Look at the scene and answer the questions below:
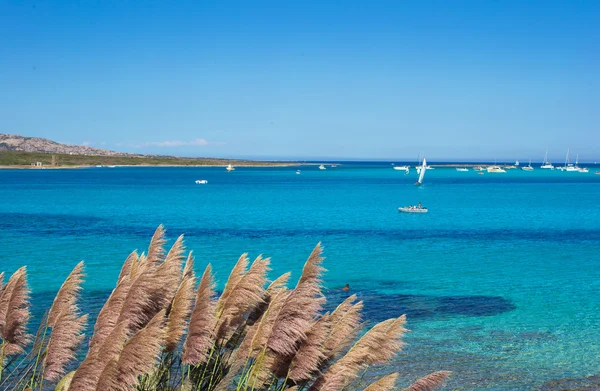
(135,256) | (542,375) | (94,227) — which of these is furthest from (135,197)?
(135,256)

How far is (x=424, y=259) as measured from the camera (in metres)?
34.6

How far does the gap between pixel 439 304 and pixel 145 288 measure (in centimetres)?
1908

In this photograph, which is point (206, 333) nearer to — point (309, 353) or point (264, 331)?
point (264, 331)

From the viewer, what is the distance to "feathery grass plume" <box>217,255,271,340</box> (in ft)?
20.2

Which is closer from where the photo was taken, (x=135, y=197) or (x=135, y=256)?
(x=135, y=256)

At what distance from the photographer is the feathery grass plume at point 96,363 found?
4.29m

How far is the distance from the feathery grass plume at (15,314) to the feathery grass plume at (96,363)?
1.89 metres

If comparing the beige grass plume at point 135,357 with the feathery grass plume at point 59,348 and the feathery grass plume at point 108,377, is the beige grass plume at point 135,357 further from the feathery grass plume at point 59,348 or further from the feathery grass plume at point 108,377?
the feathery grass plume at point 59,348

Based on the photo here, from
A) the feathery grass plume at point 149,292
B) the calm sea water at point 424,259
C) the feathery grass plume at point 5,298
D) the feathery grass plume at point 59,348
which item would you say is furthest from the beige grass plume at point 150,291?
the calm sea water at point 424,259

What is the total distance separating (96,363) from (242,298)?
1997 millimetres

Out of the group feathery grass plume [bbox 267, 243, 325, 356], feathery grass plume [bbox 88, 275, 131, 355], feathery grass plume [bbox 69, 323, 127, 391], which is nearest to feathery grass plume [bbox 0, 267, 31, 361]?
feathery grass plume [bbox 88, 275, 131, 355]

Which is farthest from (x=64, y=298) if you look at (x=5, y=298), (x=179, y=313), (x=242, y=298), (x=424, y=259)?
(x=424, y=259)

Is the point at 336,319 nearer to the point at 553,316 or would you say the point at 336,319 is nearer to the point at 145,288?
the point at 145,288

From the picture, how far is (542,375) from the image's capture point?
15094 mm
